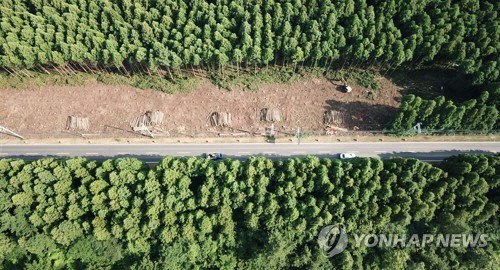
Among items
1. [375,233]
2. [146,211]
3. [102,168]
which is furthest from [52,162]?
[375,233]

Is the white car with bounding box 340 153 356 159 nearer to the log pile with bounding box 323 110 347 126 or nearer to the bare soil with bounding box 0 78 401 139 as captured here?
the bare soil with bounding box 0 78 401 139

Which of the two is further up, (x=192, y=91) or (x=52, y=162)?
(x=192, y=91)

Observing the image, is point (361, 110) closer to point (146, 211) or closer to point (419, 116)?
point (419, 116)

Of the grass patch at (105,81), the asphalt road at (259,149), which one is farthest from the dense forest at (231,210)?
the grass patch at (105,81)

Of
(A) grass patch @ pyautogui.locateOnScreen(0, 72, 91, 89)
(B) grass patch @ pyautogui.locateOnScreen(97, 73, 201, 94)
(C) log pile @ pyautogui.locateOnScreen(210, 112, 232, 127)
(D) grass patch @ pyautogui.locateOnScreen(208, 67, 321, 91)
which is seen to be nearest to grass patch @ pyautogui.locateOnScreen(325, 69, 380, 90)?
(D) grass patch @ pyautogui.locateOnScreen(208, 67, 321, 91)

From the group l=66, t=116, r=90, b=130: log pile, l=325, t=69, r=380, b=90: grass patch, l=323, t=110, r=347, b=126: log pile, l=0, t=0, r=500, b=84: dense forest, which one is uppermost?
l=0, t=0, r=500, b=84: dense forest
